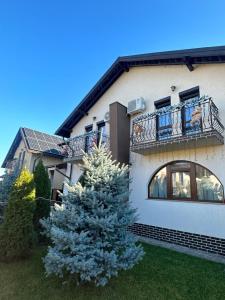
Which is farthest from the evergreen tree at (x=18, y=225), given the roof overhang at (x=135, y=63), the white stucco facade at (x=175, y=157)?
the roof overhang at (x=135, y=63)

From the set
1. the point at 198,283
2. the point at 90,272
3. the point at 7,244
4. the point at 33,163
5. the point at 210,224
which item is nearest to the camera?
the point at 90,272

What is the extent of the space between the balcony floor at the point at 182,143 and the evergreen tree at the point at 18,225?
464 cm

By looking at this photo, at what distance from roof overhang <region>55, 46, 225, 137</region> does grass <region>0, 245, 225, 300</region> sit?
677 centimetres

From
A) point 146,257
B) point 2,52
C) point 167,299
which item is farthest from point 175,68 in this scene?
point 2,52

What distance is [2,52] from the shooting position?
11.7 meters

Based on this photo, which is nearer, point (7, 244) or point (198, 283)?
point (198, 283)

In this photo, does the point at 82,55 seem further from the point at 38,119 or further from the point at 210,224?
the point at 210,224

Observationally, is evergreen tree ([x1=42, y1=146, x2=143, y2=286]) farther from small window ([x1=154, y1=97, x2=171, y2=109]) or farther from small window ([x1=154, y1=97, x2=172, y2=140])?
small window ([x1=154, y1=97, x2=171, y2=109])

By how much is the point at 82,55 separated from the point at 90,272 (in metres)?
11.5

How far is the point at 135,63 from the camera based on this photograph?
10.5m

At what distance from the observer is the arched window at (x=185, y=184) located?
6859 mm

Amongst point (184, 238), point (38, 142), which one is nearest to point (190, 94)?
point (184, 238)

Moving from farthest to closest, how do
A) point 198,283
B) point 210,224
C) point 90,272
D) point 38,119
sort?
1. point 38,119
2. point 210,224
3. point 198,283
4. point 90,272

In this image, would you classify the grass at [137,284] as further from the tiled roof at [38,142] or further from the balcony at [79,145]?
the tiled roof at [38,142]
